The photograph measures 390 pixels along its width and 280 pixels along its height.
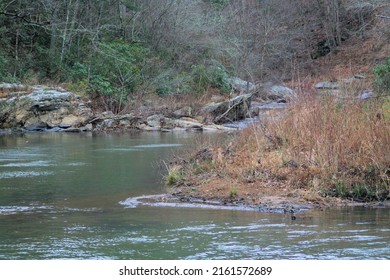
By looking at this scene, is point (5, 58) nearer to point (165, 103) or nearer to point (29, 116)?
point (29, 116)

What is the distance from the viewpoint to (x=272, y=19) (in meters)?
56.0

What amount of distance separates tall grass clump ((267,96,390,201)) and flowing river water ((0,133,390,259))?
3.09 feet

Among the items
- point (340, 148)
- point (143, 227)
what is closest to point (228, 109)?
point (340, 148)

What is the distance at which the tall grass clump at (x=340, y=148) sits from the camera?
13039 mm


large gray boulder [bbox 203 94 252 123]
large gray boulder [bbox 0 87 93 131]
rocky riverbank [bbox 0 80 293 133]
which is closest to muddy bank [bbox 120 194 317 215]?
rocky riverbank [bbox 0 80 293 133]

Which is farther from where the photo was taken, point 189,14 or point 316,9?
point 316,9

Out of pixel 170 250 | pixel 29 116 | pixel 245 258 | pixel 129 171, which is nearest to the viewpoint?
pixel 245 258

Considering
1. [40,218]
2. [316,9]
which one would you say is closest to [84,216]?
[40,218]

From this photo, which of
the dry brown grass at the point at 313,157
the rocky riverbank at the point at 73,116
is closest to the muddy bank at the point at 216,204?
the dry brown grass at the point at 313,157

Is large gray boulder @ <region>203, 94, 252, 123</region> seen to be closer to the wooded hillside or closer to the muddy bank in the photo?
the wooded hillside

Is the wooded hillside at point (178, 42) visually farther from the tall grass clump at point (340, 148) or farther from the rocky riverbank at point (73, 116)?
the tall grass clump at point (340, 148)

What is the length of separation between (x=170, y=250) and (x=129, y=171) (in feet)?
32.2

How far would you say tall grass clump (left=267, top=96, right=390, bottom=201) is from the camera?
1304 centimetres

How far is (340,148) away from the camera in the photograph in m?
13.5
